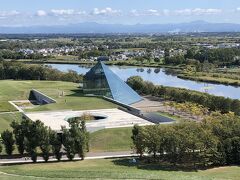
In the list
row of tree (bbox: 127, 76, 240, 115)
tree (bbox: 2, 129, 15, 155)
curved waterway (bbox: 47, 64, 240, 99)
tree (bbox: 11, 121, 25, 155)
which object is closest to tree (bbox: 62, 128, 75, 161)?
tree (bbox: 11, 121, 25, 155)

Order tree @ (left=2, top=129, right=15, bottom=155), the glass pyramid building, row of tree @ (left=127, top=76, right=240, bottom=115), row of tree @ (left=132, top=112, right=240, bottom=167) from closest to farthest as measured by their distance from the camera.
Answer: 1. row of tree @ (left=132, top=112, right=240, bottom=167)
2. tree @ (left=2, top=129, right=15, bottom=155)
3. row of tree @ (left=127, top=76, right=240, bottom=115)
4. the glass pyramid building

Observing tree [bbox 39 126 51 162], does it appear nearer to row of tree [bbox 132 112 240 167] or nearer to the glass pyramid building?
row of tree [bbox 132 112 240 167]

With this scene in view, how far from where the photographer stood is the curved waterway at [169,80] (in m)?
75.0

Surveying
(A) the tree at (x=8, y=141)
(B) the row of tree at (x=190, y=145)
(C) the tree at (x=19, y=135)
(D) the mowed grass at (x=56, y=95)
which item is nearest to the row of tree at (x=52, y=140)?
(C) the tree at (x=19, y=135)

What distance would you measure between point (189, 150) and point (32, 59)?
366 ft

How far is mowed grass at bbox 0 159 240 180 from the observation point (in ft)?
72.7

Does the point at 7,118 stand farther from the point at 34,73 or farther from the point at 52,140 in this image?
the point at 34,73

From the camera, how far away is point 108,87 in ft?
196

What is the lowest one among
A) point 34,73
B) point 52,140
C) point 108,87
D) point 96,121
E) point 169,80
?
point 169,80

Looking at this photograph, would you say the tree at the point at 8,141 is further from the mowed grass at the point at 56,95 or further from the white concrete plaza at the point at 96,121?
the mowed grass at the point at 56,95

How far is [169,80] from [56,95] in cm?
3581

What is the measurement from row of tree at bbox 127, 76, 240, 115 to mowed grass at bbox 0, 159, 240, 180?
2313 centimetres

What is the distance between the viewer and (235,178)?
23453 millimetres

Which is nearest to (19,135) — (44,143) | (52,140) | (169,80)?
(44,143)
